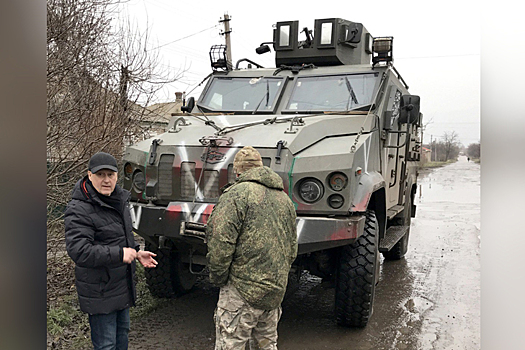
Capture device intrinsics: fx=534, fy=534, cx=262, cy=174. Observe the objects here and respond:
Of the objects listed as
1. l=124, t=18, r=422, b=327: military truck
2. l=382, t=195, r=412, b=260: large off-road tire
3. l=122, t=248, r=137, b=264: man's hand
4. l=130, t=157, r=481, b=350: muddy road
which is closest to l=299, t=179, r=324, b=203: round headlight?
l=124, t=18, r=422, b=327: military truck

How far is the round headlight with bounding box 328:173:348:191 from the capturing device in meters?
4.11

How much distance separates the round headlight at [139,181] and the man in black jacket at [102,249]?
1.52m

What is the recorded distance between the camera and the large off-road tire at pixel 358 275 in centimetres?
441

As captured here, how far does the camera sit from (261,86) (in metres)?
5.83

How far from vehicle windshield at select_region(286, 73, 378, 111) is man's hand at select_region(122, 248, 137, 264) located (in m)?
2.84

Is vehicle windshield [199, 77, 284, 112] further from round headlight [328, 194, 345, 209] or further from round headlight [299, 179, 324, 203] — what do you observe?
round headlight [328, 194, 345, 209]

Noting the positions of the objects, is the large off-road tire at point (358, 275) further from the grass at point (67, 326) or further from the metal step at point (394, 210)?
the grass at point (67, 326)

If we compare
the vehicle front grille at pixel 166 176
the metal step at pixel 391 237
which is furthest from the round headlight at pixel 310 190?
the metal step at pixel 391 237
